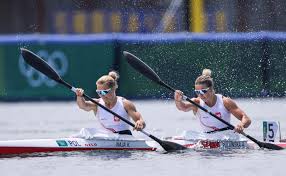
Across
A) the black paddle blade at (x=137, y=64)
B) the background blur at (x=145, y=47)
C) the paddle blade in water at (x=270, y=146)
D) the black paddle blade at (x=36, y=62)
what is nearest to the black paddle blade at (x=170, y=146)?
the paddle blade in water at (x=270, y=146)

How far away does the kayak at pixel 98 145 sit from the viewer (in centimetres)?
1914

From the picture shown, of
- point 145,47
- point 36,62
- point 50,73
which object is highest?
point 145,47

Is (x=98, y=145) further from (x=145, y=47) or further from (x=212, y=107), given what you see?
(x=145, y=47)

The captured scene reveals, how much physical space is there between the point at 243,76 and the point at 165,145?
10.5 metres

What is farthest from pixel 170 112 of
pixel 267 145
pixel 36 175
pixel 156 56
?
pixel 36 175

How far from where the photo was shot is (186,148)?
64.4 feet

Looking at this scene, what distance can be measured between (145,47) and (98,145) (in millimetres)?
10879

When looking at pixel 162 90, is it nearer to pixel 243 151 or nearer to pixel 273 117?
pixel 273 117

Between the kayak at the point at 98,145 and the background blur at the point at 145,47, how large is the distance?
32.1ft

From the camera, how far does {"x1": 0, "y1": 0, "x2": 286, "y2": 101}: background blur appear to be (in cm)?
2980

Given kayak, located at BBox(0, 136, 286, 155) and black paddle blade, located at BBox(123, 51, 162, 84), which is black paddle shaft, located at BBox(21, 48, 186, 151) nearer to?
kayak, located at BBox(0, 136, 286, 155)

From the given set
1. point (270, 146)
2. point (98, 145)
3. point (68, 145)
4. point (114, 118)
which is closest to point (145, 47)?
point (114, 118)

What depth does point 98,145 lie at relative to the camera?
1947 centimetres

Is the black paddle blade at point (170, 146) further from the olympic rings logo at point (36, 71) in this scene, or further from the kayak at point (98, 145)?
the olympic rings logo at point (36, 71)
